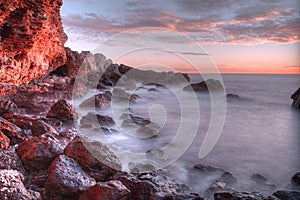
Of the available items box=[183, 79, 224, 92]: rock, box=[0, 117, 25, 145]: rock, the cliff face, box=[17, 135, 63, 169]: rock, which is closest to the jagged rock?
box=[0, 117, 25, 145]: rock

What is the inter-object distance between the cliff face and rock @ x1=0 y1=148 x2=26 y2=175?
4755 mm

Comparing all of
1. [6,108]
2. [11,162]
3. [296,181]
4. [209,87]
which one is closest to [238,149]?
[296,181]

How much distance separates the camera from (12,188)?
209 centimetres

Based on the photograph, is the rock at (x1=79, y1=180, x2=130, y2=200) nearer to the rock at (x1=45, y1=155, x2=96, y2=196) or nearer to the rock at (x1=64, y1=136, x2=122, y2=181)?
the rock at (x1=45, y1=155, x2=96, y2=196)

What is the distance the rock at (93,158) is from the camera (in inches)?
126

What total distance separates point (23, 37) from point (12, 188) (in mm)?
6491

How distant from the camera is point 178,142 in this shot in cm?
604

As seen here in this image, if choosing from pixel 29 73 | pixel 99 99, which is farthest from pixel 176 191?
pixel 29 73

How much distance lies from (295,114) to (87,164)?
10.3m

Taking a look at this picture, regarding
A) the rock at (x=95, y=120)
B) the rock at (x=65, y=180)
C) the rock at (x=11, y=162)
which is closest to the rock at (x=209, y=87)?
the rock at (x=95, y=120)

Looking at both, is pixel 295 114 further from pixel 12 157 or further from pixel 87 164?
pixel 12 157

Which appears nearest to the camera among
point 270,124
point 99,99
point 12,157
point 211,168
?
point 12,157

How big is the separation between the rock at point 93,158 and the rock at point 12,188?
0.99 meters

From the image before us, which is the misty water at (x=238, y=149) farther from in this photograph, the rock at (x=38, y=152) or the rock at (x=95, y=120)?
the rock at (x=38, y=152)
